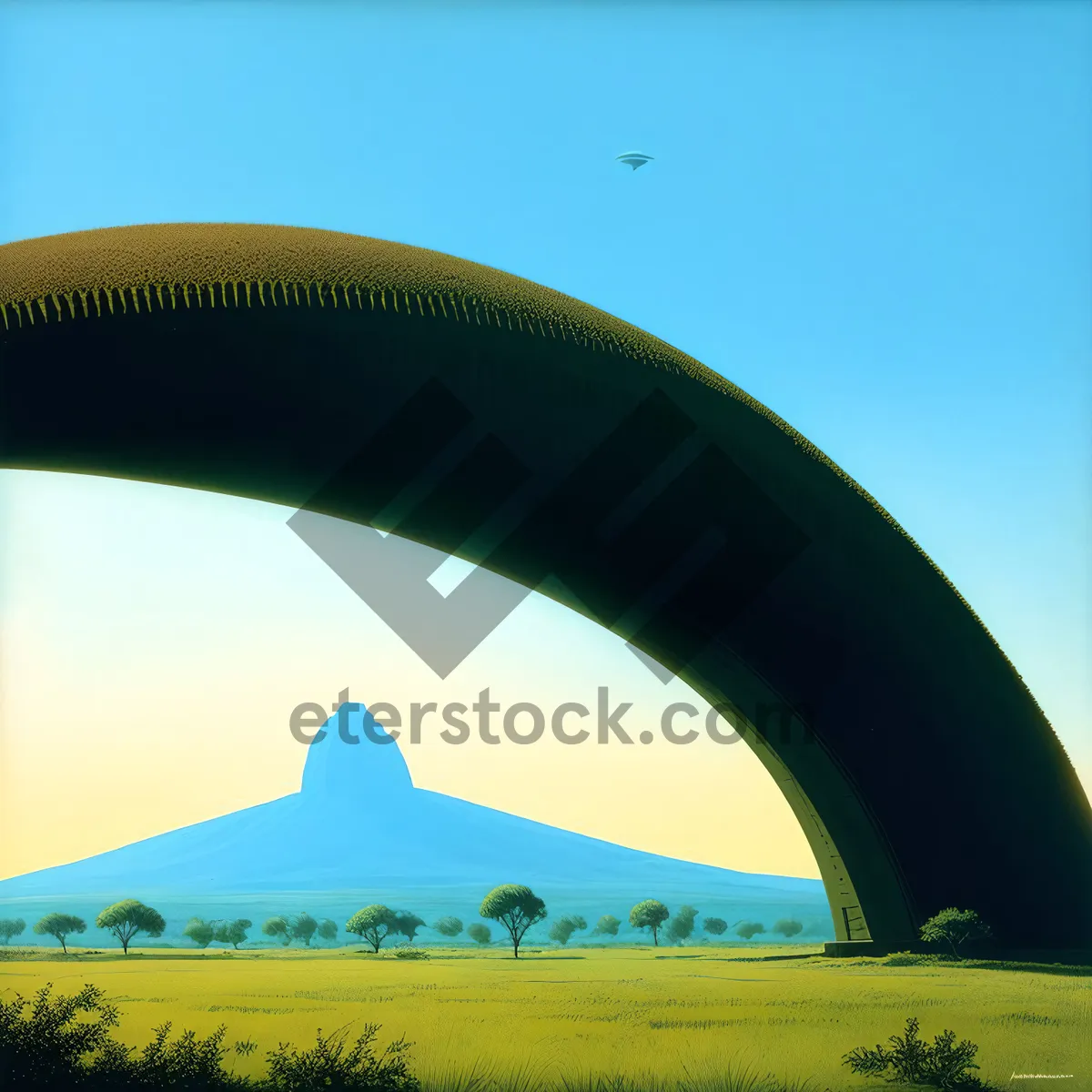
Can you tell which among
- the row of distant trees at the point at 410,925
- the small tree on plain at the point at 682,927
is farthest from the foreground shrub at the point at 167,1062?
the small tree on plain at the point at 682,927

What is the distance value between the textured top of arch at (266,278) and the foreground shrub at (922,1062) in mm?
5762

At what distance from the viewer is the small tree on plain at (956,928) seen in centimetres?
1009

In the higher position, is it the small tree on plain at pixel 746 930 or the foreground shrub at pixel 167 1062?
the foreground shrub at pixel 167 1062

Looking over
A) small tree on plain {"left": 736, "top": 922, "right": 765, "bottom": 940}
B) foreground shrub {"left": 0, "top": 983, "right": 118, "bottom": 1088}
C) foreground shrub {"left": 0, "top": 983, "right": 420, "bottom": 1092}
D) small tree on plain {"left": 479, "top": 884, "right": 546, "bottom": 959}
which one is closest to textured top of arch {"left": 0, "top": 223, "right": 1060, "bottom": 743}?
foreground shrub {"left": 0, "top": 983, "right": 118, "bottom": 1088}

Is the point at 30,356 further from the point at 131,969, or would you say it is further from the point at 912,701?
the point at 912,701

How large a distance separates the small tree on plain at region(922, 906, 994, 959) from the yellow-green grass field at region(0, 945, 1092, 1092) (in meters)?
0.72

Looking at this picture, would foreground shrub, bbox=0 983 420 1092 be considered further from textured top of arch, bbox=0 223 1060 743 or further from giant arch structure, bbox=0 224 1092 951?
textured top of arch, bbox=0 223 1060 743

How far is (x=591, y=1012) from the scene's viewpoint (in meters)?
8.08

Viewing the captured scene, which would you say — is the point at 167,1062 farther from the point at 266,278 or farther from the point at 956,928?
the point at 956,928

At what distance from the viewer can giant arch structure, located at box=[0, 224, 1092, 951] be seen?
26.5 ft

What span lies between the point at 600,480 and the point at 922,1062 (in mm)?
5144

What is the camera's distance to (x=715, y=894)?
1868 inches

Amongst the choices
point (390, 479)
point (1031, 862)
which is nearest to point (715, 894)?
point (1031, 862)

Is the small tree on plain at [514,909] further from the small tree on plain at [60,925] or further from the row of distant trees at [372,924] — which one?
the small tree on plain at [60,925]
